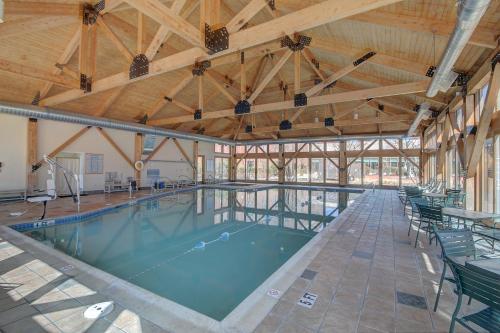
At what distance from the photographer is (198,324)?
2037 mm

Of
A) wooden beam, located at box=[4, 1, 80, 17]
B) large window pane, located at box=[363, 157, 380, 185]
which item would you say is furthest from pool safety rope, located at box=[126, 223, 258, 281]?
large window pane, located at box=[363, 157, 380, 185]

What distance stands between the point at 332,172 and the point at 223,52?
14.1m

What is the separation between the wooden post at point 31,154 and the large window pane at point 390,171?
1718cm

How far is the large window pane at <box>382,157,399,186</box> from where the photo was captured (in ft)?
47.4

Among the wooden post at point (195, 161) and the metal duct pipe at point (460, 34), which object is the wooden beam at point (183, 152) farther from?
the metal duct pipe at point (460, 34)

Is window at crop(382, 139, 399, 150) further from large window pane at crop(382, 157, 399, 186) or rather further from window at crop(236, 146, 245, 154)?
window at crop(236, 146, 245, 154)

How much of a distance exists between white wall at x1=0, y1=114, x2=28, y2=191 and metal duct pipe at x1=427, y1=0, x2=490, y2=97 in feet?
40.3

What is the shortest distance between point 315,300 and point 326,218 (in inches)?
217

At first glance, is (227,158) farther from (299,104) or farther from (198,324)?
(198,324)

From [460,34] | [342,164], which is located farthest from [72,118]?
[342,164]

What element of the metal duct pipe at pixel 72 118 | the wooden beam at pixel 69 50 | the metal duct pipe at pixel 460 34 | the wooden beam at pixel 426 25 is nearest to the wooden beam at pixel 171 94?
the metal duct pipe at pixel 72 118

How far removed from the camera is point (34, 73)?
5.29 meters

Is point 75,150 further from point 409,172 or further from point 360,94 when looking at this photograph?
point 409,172

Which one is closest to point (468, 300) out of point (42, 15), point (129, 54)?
point (129, 54)
